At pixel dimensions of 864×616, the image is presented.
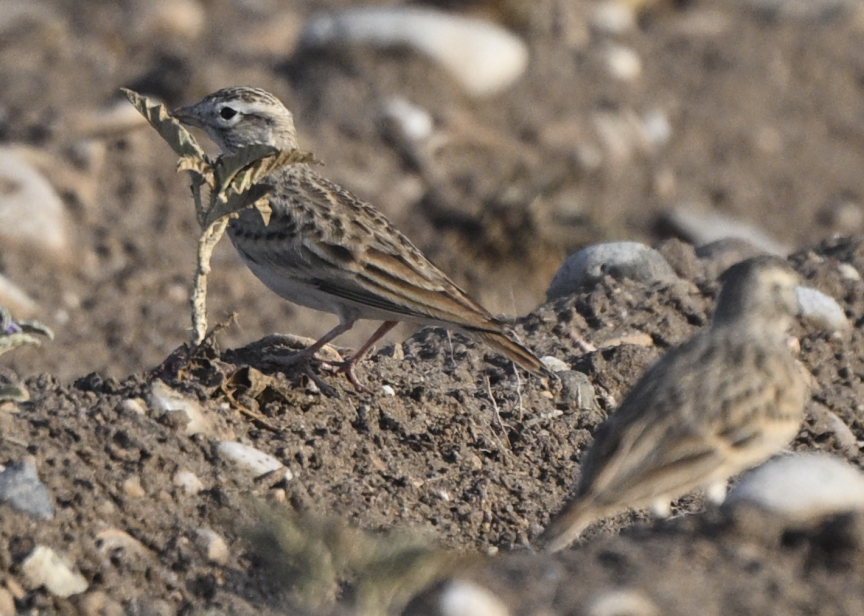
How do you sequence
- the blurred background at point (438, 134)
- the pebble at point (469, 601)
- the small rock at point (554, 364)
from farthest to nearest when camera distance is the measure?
the blurred background at point (438, 134), the small rock at point (554, 364), the pebble at point (469, 601)

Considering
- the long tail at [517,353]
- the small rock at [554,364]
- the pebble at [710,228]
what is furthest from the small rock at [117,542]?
the pebble at [710,228]

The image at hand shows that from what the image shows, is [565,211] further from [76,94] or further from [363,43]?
[76,94]

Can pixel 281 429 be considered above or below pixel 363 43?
below

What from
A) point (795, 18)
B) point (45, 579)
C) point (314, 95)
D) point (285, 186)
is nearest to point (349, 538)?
point (45, 579)

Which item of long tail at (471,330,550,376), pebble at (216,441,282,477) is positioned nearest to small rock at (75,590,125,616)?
pebble at (216,441,282,477)

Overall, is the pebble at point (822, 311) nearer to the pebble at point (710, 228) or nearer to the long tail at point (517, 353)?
the long tail at point (517, 353)

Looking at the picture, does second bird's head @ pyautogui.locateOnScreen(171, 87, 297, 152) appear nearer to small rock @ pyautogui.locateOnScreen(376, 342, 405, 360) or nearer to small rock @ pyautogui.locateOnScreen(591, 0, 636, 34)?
small rock @ pyautogui.locateOnScreen(376, 342, 405, 360)

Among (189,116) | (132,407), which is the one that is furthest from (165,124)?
(189,116)
